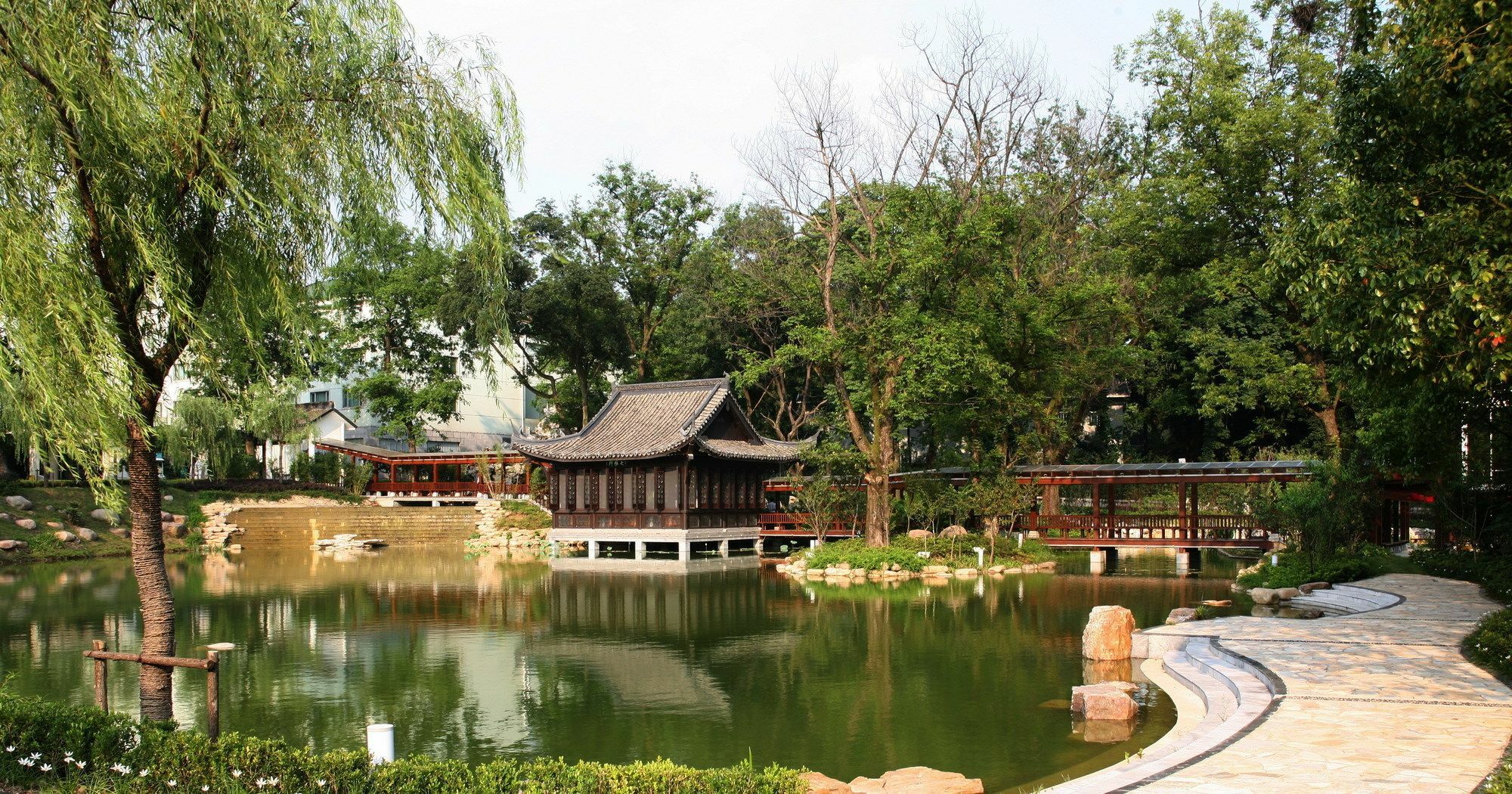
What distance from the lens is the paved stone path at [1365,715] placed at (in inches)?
248

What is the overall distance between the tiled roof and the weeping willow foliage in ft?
63.9

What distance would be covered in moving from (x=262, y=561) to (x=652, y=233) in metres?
17.5

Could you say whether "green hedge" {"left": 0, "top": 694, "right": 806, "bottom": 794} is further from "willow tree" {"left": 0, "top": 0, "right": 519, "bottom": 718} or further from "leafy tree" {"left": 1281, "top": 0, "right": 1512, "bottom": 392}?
"leafy tree" {"left": 1281, "top": 0, "right": 1512, "bottom": 392}

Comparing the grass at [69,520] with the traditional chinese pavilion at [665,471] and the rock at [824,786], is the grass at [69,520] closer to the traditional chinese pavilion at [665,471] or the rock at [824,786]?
the traditional chinese pavilion at [665,471]

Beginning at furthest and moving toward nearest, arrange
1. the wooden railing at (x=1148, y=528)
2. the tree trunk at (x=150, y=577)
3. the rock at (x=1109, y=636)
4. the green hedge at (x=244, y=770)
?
the wooden railing at (x=1148, y=528)
the rock at (x=1109, y=636)
the tree trunk at (x=150, y=577)
the green hedge at (x=244, y=770)

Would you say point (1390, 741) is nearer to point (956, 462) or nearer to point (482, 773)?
point (482, 773)

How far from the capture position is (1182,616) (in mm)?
14531

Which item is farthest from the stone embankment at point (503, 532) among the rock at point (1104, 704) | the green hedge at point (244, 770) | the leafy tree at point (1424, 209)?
the leafy tree at point (1424, 209)

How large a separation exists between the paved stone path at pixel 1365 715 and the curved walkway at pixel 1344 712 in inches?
0.5

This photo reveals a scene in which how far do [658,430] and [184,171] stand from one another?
A: 22260 mm

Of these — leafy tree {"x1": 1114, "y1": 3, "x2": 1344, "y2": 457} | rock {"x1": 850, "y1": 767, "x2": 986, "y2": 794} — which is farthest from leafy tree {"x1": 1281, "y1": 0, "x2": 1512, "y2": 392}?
leafy tree {"x1": 1114, "y1": 3, "x2": 1344, "y2": 457}

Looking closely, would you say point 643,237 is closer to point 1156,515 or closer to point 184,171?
point 1156,515

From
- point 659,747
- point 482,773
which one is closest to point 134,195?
point 482,773

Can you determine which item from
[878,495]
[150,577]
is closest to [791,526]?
[878,495]
